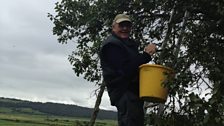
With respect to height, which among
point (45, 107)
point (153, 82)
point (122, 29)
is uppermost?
point (45, 107)

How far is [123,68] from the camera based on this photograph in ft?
17.6

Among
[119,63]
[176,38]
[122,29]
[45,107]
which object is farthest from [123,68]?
[45,107]

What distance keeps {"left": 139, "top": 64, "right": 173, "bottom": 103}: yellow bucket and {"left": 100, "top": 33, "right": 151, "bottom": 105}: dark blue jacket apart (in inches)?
4.2

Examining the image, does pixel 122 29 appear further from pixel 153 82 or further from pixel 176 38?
pixel 176 38

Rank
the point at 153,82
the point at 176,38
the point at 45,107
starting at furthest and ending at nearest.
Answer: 1. the point at 45,107
2. the point at 176,38
3. the point at 153,82

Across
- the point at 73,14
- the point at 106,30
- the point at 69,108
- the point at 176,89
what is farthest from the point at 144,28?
the point at 69,108

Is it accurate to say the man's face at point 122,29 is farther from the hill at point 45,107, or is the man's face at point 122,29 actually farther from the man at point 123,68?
the hill at point 45,107

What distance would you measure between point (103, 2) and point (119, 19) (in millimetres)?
6849

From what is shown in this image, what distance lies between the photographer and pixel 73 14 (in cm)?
1350

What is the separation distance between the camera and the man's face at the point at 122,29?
5.47 metres

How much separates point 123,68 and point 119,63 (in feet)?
0.24

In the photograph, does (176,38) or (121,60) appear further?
(176,38)

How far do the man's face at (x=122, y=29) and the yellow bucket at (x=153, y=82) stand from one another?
43 centimetres

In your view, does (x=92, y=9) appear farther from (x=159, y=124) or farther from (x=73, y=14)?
(x=159, y=124)
